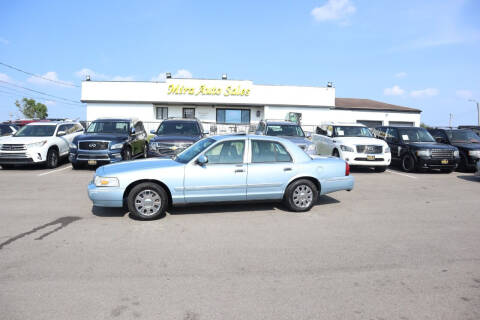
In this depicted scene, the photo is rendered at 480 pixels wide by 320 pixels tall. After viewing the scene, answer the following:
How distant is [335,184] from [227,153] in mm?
2376

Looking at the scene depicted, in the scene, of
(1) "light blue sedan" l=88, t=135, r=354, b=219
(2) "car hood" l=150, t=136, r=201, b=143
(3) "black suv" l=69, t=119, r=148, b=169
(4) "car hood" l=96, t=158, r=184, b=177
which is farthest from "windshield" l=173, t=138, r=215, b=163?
(3) "black suv" l=69, t=119, r=148, b=169

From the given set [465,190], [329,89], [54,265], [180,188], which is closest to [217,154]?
[180,188]

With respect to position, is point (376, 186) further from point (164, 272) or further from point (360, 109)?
point (360, 109)

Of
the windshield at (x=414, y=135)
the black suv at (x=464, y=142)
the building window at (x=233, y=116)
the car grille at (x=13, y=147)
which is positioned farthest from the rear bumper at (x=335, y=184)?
the building window at (x=233, y=116)

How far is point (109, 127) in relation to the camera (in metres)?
13.6

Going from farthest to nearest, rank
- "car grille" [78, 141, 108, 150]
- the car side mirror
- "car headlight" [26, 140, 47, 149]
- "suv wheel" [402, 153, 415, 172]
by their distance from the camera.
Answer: "suv wheel" [402, 153, 415, 172]
"car headlight" [26, 140, 47, 149]
"car grille" [78, 141, 108, 150]
the car side mirror

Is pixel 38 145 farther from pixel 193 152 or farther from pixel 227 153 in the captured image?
pixel 227 153

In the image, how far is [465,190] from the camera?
31.0ft

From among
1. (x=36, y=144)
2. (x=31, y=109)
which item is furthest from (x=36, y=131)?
(x=31, y=109)

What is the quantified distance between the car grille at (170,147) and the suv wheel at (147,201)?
4.83 meters

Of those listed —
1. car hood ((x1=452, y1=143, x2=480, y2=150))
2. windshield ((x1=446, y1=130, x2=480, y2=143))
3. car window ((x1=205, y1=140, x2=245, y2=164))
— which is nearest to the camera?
car window ((x1=205, y1=140, x2=245, y2=164))

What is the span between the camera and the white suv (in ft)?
40.3

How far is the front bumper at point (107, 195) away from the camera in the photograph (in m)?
5.99

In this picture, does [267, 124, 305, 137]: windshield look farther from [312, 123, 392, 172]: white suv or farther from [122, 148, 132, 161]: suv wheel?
[122, 148, 132, 161]: suv wheel
